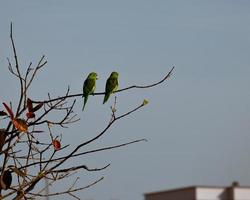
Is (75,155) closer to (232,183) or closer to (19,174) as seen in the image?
(19,174)

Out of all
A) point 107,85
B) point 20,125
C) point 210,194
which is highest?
point 210,194

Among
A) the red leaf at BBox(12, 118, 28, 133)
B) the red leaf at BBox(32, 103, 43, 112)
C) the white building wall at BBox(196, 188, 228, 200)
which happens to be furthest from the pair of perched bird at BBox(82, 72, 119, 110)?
the white building wall at BBox(196, 188, 228, 200)

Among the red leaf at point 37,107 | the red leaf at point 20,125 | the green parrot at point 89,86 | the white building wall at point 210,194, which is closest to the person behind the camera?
the red leaf at point 20,125

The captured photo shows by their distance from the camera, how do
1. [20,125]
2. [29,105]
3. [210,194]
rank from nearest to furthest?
[20,125] < [29,105] < [210,194]

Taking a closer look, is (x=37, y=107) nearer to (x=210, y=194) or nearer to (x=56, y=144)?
(x=56, y=144)

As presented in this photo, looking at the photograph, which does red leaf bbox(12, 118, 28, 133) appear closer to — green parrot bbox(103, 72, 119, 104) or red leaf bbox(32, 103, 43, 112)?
red leaf bbox(32, 103, 43, 112)

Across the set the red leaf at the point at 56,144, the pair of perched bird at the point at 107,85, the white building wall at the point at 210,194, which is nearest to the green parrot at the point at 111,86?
the pair of perched bird at the point at 107,85

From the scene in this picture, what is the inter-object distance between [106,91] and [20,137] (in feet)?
1.00

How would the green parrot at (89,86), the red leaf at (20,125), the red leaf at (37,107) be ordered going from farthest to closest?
the green parrot at (89,86), the red leaf at (37,107), the red leaf at (20,125)

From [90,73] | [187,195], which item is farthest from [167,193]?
[90,73]

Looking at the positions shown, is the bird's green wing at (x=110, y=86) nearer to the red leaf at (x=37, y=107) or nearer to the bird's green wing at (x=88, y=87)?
the bird's green wing at (x=88, y=87)

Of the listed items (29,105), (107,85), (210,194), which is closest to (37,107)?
(29,105)

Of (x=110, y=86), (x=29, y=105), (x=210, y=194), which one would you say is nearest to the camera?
(x=29, y=105)

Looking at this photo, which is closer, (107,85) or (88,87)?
(107,85)
